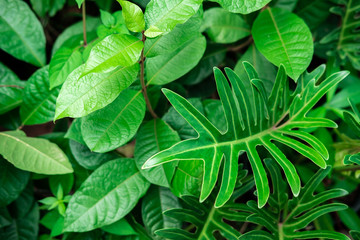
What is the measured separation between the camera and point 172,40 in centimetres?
91

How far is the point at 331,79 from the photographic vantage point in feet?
3.11

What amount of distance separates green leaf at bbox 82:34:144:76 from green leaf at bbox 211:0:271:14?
Result: 10.1 inches

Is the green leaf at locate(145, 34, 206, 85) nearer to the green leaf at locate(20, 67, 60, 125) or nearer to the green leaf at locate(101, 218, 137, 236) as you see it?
the green leaf at locate(20, 67, 60, 125)

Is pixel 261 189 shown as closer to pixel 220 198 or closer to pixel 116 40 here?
pixel 220 198

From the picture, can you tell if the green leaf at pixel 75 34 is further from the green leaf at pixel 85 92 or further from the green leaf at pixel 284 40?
the green leaf at pixel 284 40

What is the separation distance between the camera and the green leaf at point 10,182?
43.8 inches

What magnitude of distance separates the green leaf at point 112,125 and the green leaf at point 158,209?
257 millimetres

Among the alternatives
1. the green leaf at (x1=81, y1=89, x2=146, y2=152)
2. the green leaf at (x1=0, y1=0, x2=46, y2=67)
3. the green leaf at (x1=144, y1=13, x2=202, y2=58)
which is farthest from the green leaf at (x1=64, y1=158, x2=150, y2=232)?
the green leaf at (x1=0, y1=0, x2=46, y2=67)

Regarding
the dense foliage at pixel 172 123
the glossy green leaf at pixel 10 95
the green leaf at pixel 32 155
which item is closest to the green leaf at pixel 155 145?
the dense foliage at pixel 172 123

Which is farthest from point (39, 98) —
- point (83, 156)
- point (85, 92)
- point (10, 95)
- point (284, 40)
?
point (284, 40)

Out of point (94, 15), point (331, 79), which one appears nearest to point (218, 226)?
point (331, 79)

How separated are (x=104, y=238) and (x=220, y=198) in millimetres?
529

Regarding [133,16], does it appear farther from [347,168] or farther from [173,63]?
[347,168]

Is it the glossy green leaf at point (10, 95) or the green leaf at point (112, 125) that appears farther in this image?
the glossy green leaf at point (10, 95)
